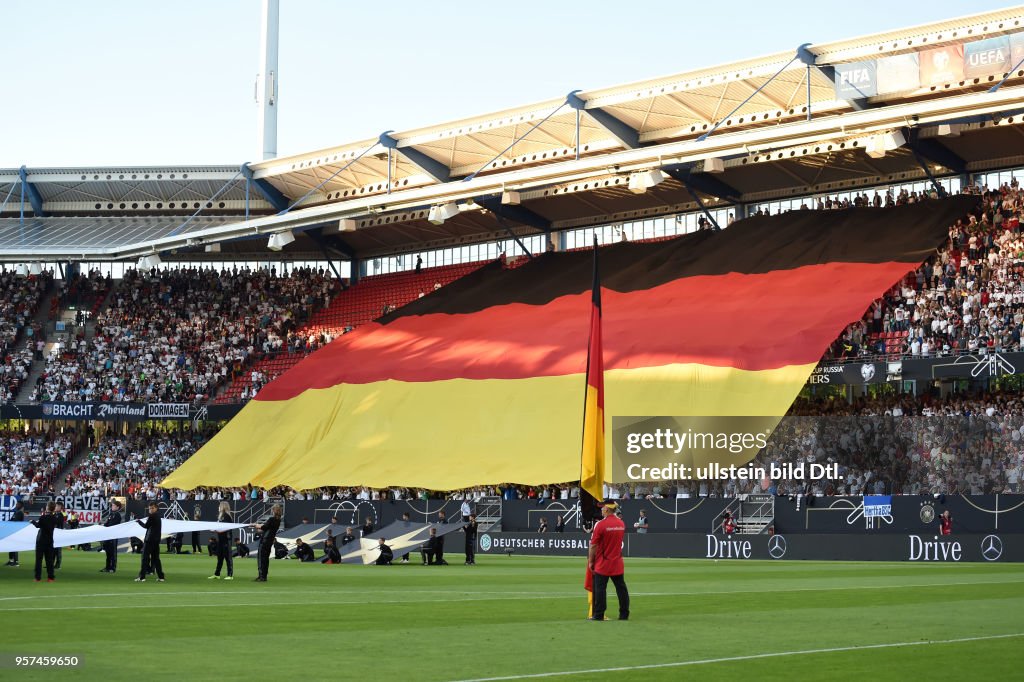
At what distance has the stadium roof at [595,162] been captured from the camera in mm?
47562

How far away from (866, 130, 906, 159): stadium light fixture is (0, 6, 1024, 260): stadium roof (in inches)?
6.5

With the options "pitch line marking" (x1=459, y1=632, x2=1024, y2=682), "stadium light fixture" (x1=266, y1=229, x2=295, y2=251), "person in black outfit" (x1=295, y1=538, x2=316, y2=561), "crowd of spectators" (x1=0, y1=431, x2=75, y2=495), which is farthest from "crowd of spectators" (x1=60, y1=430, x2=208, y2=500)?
"pitch line marking" (x1=459, y1=632, x2=1024, y2=682)

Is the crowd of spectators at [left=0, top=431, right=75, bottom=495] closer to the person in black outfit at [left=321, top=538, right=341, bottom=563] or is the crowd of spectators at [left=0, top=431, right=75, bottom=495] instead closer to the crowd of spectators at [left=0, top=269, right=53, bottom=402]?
the crowd of spectators at [left=0, top=269, right=53, bottom=402]

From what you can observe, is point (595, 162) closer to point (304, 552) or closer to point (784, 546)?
point (784, 546)

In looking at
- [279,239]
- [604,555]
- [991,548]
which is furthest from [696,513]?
[279,239]

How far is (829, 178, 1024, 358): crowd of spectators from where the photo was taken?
42906 millimetres

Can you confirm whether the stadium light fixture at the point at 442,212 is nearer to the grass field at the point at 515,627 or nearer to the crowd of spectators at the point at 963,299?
the crowd of spectators at the point at 963,299

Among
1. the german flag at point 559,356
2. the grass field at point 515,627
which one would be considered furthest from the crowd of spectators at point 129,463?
the grass field at point 515,627

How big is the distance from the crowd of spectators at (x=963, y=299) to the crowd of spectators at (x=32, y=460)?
38.0 meters

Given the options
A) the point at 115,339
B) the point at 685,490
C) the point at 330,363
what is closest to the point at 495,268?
the point at 330,363

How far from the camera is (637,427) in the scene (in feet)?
153

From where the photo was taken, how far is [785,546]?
1522 inches

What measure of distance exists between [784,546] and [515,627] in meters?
23.3

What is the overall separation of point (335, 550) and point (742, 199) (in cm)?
3074
